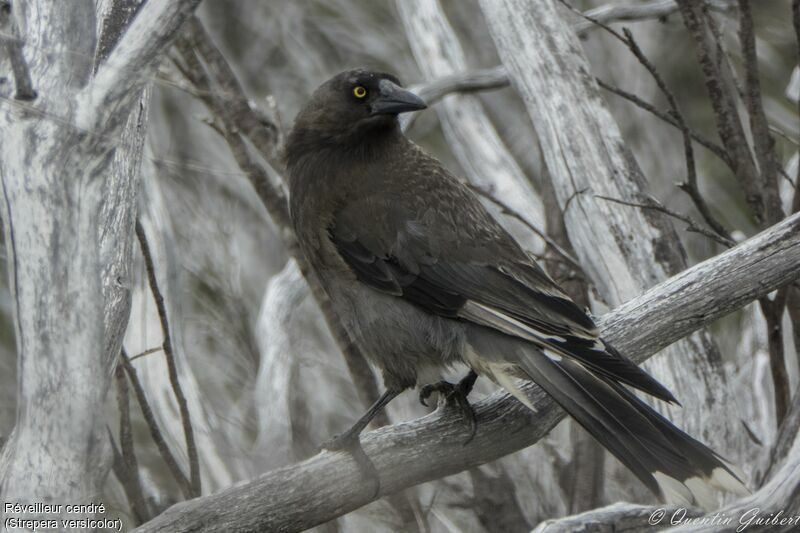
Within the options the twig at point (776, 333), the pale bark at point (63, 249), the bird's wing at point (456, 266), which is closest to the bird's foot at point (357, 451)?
the bird's wing at point (456, 266)

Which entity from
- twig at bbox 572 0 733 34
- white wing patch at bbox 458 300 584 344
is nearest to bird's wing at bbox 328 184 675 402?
white wing patch at bbox 458 300 584 344

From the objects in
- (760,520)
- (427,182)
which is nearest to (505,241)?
(427,182)

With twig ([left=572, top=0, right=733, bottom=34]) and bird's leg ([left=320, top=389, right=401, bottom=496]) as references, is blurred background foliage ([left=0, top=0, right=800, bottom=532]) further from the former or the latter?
twig ([left=572, top=0, right=733, bottom=34])

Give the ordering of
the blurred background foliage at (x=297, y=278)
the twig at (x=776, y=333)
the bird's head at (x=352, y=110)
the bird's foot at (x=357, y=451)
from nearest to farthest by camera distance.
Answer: the bird's foot at (x=357, y=451), the bird's head at (x=352, y=110), the twig at (x=776, y=333), the blurred background foliage at (x=297, y=278)

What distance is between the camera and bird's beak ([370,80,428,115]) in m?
3.76

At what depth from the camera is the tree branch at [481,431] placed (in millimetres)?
2760

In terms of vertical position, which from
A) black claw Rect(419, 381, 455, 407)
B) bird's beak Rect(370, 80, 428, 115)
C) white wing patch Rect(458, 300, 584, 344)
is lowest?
black claw Rect(419, 381, 455, 407)

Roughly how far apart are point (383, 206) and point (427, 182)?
0.65 ft

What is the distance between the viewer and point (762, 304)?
3.98 metres

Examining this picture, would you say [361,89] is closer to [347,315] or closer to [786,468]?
[347,315]

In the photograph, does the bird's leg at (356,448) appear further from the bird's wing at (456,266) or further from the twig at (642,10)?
the twig at (642,10)

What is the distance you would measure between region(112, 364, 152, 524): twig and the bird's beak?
1.29 metres

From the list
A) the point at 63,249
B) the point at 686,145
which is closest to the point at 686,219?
the point at 686,145

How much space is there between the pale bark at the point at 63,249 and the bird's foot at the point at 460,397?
1.33 meters
